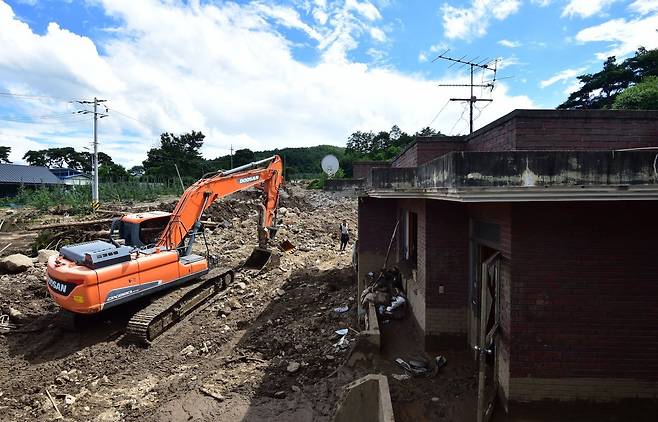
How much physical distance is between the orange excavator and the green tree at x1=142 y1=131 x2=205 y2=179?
151ft

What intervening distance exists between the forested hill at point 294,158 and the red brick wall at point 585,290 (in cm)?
4795

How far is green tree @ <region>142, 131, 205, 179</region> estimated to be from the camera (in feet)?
184

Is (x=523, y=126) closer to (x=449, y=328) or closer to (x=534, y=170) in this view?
(x=534, y=170)

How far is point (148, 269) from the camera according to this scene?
944cm

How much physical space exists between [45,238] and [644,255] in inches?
773

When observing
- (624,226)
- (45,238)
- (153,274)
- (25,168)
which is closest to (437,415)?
(624,226)

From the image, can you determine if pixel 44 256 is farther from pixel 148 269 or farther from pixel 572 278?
pixel 572 278

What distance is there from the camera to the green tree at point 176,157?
5616cm

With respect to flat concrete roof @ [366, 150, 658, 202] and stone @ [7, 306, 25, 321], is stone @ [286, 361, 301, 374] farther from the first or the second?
stone @ [7, 306, 25, 321]

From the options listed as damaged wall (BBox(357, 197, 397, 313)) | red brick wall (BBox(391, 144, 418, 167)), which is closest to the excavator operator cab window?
damaged wall (BBox(357, 197, 397, 313))

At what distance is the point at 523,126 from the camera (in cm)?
448

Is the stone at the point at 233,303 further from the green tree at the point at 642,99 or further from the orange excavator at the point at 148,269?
the green tree at the point at 642,99

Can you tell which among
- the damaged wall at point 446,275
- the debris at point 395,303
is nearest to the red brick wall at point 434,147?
the damaged wall at point 446,275

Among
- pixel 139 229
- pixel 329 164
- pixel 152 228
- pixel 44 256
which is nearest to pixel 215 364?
pixel 139 229
